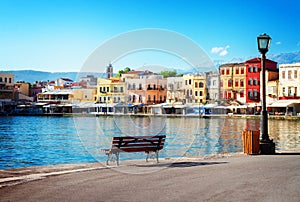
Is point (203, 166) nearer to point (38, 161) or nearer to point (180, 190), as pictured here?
point (180, 190)

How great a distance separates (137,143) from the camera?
11664 millimetres

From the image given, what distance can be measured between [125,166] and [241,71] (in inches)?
2910

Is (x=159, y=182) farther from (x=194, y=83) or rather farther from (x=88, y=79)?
(x=194, y=83)

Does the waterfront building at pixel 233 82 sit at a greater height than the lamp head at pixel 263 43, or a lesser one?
greater

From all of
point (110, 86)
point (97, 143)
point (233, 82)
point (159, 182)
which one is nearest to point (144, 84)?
point (110, 86)

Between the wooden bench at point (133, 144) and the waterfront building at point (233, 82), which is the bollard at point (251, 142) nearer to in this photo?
the wooden bench at point (133, 144)

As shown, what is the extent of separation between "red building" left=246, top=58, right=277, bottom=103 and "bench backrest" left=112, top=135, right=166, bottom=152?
69.4 metres

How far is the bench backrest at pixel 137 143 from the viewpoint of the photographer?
11.3m

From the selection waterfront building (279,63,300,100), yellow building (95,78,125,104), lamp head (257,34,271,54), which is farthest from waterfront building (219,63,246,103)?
lamp head (257,34,271,54)

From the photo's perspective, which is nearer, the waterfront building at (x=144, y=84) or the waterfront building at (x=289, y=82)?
the waterfront building at (x=144, y=84)

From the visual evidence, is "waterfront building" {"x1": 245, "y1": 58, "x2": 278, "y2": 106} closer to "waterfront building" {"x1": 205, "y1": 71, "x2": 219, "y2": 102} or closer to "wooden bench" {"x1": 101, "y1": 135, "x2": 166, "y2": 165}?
"waterfront building" {"x1": 205, "y1": 71, "x2": 219, "y2": 102}

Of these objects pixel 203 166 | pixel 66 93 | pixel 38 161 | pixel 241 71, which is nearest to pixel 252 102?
pixel 241 71

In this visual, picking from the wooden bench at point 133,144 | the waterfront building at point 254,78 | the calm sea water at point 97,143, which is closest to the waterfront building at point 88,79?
the calm sea water at point 97,143

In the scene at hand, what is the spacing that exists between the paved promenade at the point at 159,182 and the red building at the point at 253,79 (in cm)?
7005
